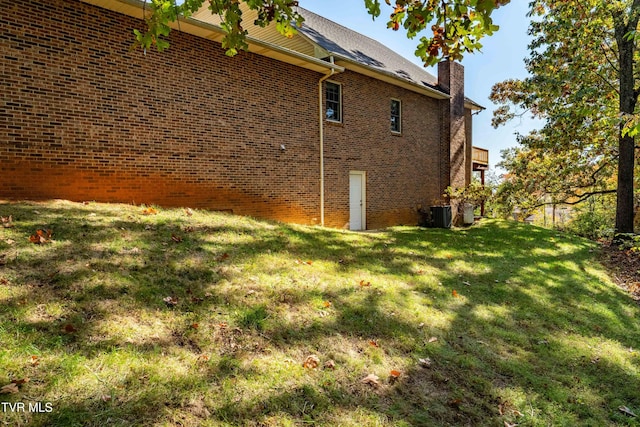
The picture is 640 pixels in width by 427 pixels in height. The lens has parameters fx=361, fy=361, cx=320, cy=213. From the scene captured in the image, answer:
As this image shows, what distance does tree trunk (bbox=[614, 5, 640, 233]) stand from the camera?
1230cm

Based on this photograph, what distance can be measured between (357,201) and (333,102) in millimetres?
3645

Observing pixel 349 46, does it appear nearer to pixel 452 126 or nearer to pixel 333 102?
pixel 333 102

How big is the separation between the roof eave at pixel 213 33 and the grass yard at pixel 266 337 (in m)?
3.92

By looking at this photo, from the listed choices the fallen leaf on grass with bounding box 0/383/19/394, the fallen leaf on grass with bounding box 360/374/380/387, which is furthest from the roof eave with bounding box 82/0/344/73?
the fallen leaf on grass with bounding box 360/374/380/387

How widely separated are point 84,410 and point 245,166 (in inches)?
314

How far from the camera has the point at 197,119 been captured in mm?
8914

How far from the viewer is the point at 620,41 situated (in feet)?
40.7

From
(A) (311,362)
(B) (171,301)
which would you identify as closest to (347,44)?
(B) (171,301)

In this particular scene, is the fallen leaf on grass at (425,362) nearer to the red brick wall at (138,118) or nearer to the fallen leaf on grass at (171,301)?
the fallen leaf on grass at (171,301)

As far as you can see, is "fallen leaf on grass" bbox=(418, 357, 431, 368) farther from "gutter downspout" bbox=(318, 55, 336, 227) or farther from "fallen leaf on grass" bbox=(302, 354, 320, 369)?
"gutter downspout" bbox=(318, 55, 336, 227)

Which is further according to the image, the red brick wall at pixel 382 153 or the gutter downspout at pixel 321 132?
the red brick wall at pixel 382 153

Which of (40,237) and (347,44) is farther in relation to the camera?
(347,44)

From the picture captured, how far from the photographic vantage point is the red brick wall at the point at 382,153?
41.0ft

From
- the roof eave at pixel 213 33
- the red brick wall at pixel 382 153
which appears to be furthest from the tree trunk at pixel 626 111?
the roof eave at pixel 213 33
